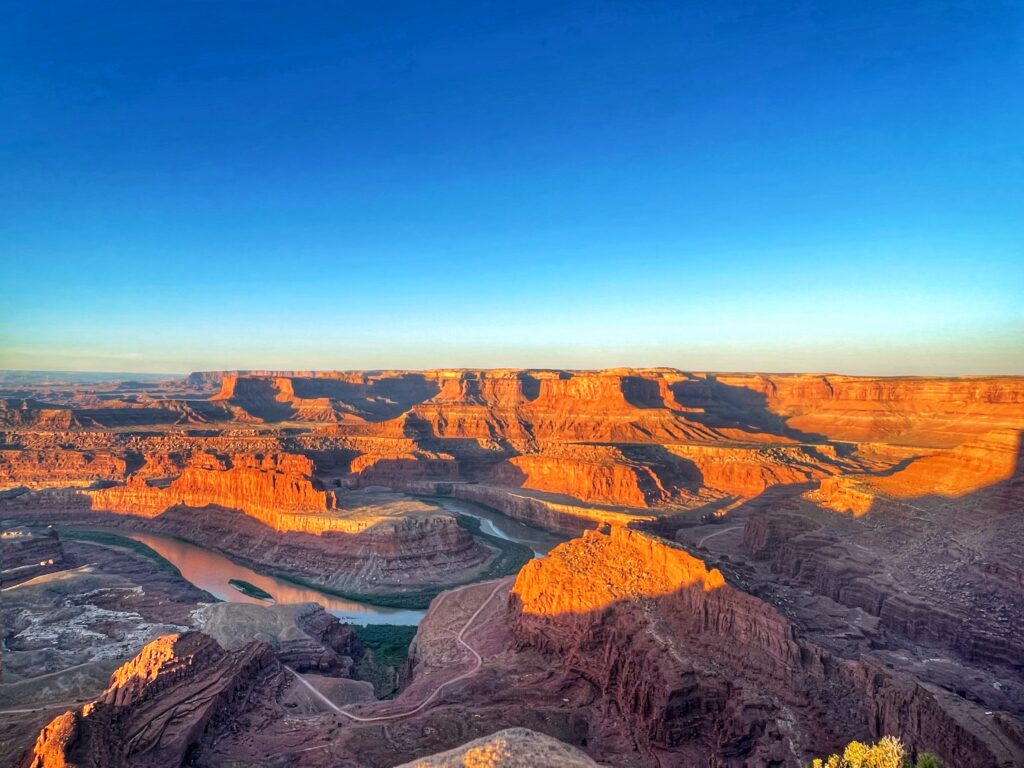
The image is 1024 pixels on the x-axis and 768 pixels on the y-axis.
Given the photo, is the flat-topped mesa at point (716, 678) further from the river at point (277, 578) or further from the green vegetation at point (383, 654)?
the river at point (277, 578)

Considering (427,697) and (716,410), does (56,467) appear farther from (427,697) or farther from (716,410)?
(716,410)

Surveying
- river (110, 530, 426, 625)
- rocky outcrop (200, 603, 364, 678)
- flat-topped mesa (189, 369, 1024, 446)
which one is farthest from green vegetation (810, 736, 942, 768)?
flat-topped mesa (189, 369, 1024, 446)

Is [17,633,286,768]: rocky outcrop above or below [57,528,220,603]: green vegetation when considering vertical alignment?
above

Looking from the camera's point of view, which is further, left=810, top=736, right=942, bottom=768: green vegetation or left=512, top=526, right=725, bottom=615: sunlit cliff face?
left=512, top=526, right=725, bottom=615: sunlit cliff face

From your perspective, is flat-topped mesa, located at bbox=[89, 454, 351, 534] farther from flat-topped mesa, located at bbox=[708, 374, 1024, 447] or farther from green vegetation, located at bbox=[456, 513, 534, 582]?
flat-topped mesa, located at bbox=[708, 374, 1024, 447]

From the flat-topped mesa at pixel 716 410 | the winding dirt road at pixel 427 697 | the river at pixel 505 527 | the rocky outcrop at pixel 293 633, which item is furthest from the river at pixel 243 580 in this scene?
the flat-topped mesa at pixel 716 410

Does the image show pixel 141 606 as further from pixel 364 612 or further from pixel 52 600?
pixel 364 612

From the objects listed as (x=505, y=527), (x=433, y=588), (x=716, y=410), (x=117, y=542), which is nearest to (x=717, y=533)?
(x=433, y=588)
